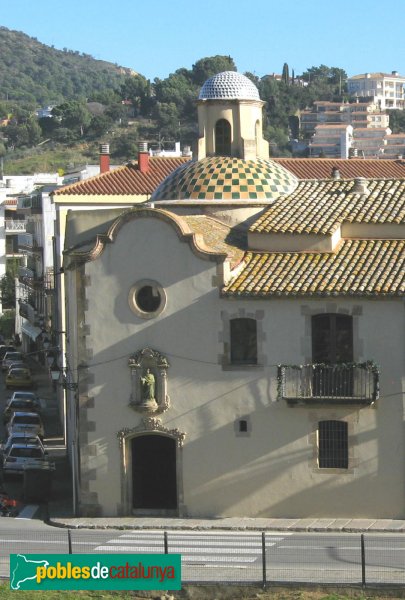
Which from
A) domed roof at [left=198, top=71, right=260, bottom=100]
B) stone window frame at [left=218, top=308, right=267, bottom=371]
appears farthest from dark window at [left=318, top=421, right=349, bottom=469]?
domed roof at [left=198, top=71, right=260, bottom=100]

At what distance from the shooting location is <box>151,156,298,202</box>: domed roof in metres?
45.4

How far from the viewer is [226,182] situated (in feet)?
150

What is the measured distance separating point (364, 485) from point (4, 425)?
2553cm

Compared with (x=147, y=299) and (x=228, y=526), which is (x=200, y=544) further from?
(x=147, y=299)

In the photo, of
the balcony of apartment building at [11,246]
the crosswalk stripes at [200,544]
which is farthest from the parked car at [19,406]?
the balcony of apartment building at [11,246]

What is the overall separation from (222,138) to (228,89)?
1.55 m

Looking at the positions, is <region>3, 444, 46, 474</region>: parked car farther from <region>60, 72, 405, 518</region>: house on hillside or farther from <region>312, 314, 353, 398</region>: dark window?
<region>312, 314, 353, 398</region>: dark window

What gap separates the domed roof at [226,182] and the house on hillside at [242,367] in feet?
6.81

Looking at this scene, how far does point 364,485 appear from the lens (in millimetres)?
41031

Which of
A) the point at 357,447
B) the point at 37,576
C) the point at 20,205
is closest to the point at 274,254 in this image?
the point at 357,447

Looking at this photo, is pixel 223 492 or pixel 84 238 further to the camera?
pixel 84 238

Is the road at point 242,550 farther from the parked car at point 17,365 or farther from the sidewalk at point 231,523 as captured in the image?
the parked car at point 17,365

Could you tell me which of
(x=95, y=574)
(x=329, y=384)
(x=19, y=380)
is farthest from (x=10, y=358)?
(x=95, y=574)

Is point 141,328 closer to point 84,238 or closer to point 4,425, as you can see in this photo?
point 84,238
